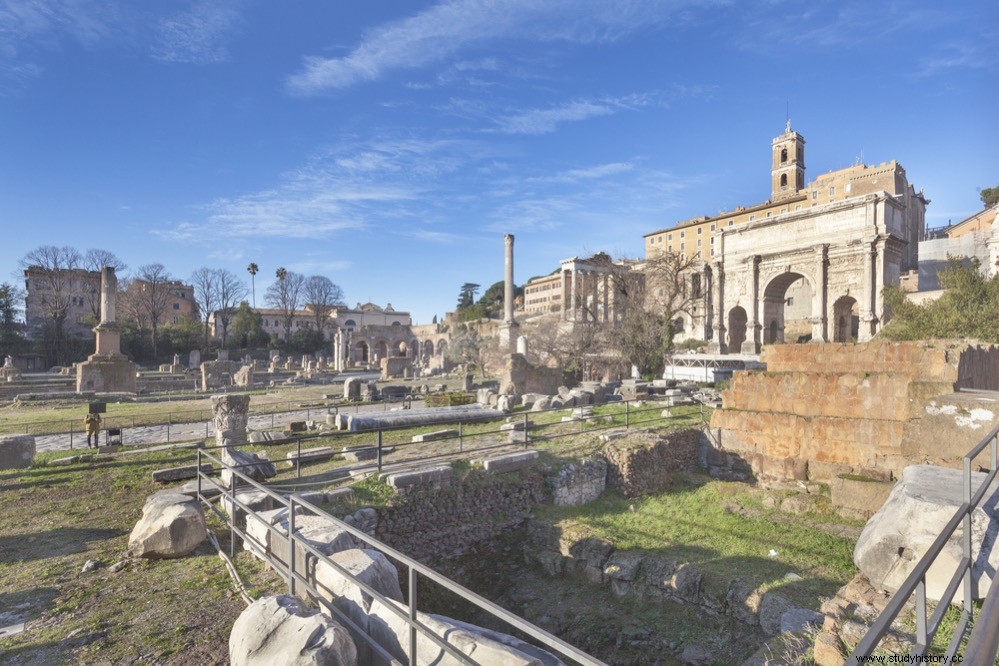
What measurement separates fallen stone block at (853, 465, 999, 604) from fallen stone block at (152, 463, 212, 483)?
31.0 feet

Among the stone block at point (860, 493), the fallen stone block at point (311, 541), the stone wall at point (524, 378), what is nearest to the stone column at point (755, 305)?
the stone wall at point (524, 378)

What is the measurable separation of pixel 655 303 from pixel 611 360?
14.3 feet

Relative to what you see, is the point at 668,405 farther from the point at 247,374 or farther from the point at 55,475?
the point at 247,374

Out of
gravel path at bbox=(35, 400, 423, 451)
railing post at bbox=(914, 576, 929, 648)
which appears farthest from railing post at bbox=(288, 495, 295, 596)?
gravel path at bbox=(35, 400, 423, 451)

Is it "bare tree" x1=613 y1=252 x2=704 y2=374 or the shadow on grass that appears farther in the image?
"bare tree" x1=613 y1=252 x2=704 y2=374

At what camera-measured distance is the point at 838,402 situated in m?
10.4

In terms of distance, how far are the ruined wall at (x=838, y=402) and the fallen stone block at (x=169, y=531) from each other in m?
10.6

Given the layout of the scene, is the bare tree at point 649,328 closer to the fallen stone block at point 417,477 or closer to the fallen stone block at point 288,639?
the fallen stone block at point 417,477

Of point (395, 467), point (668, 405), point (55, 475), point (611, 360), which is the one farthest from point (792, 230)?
point (55, 475)

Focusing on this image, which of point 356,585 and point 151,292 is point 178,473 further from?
point 151,292

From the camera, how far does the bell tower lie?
74.1 meters

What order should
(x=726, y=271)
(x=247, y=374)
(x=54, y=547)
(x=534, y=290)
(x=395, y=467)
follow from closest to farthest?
(x=54, y=547) → (x=395, y=467) → (x=247, y=374) → (x=726, y=271) → (x=534, y=290)

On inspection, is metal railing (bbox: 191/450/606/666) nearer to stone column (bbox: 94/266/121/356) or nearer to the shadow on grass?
the shadow on grass

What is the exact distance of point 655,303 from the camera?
95.6ft
